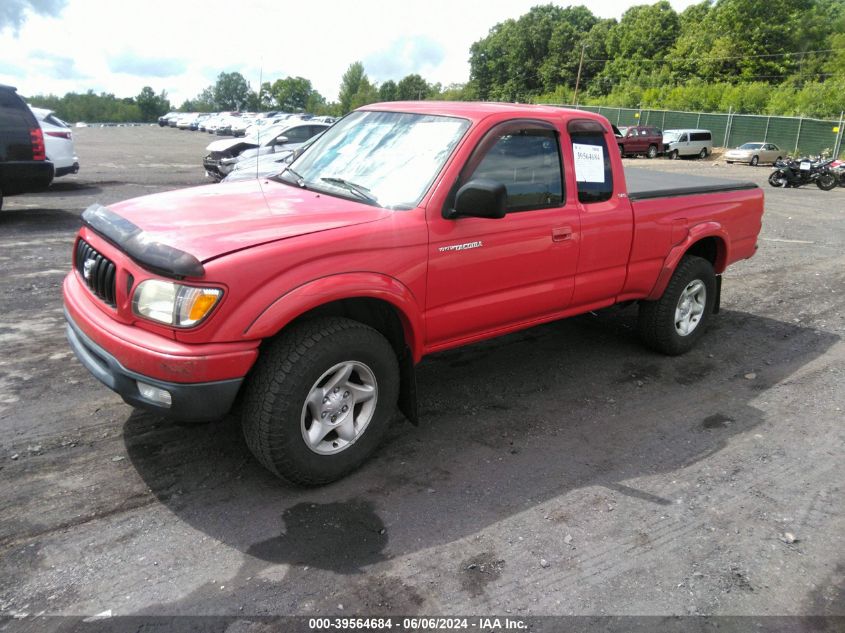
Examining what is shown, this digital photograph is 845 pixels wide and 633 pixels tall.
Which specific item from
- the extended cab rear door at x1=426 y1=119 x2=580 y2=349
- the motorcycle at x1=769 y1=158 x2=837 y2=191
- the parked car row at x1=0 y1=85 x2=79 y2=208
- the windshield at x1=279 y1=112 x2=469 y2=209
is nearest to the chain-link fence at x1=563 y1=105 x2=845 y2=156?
the motorcycle at x1=769 y1=158 x2=837 y2=191

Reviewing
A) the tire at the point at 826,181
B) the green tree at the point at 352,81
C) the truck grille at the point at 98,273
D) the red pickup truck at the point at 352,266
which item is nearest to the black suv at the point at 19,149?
the red pickup truck at the point at 352,266

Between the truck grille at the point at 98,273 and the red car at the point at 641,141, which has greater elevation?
the red car at the point at 641,141

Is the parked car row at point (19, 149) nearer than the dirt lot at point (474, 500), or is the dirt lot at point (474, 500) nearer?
the dirt lot at point (474, 500)

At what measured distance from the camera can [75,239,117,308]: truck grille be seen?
338 cm

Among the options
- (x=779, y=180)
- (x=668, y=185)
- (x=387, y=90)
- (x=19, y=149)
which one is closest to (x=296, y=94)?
(x=387, y=90)

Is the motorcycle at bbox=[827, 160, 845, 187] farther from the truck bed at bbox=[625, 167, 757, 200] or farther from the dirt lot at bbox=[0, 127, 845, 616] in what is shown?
the dirt lot at bbox=[0, 127, 845, 616]

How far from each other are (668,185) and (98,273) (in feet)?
14.7

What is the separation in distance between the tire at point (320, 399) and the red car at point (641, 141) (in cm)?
3541

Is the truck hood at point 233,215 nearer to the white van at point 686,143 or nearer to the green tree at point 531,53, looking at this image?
the white van at point 686,143

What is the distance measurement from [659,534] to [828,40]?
79107 millimetres

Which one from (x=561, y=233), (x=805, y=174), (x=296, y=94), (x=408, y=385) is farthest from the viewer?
(x=296, y=94)

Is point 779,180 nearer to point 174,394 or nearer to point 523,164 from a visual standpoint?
point 523,164

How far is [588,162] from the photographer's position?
15.2 feet

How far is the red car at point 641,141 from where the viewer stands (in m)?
36.5
